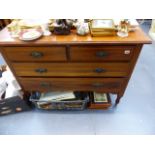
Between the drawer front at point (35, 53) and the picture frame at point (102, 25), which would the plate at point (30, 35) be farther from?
the picture frame at point (102, 25)

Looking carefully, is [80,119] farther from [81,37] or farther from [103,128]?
[81,37]

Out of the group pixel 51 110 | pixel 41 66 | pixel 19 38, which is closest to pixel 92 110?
pixel 51 110

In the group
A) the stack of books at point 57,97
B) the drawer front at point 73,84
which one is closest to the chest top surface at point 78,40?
the drawer front at point 73,84

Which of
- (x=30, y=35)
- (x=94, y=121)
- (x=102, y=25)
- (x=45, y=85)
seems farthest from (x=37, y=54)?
(x=94, y=121)

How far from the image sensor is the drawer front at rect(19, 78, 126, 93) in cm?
128

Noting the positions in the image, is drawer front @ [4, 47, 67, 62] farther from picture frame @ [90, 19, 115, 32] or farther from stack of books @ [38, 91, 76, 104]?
stack of books @ [38, 91, 76, 104]

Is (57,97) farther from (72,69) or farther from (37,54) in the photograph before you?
(37,54)

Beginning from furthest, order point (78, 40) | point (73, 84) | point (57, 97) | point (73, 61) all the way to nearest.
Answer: point (57, 97)
point (73, 84)
point (73, 61)
point (78, 40)

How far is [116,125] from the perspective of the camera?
4.84 ft

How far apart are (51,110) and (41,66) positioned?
0.62m

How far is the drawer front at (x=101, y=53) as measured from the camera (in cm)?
102

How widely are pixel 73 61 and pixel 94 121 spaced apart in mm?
712

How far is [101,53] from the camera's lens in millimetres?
1041
